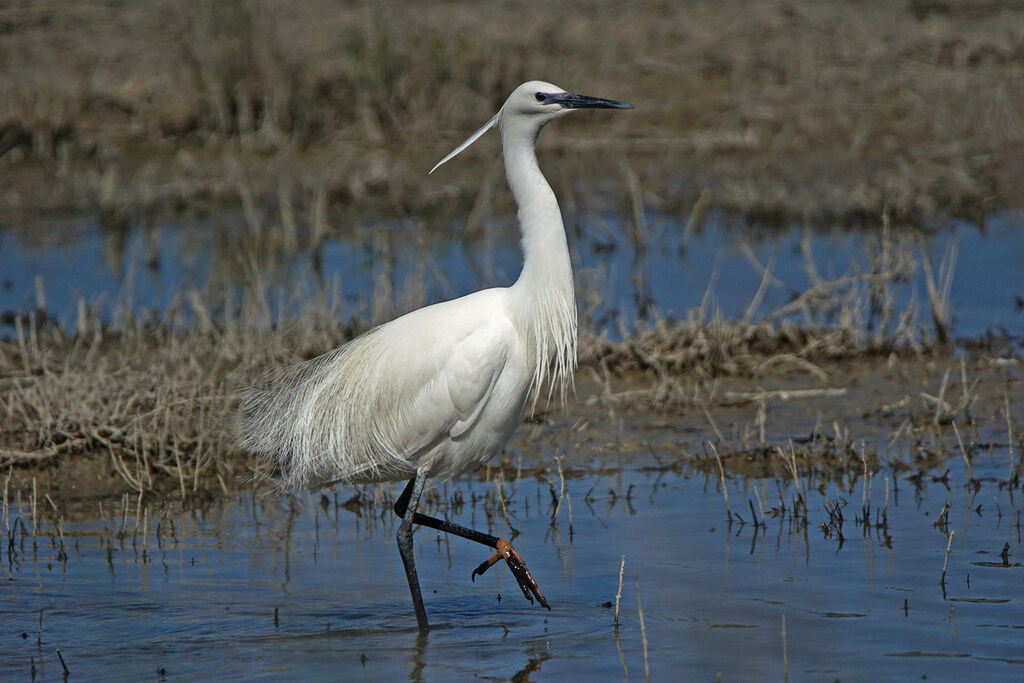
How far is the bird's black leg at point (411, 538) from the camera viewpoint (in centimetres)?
502

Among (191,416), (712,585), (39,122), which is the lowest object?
(712,585)

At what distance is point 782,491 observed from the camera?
20.0 ft

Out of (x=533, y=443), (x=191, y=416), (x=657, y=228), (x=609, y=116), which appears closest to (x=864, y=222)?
(x=657, y=228)

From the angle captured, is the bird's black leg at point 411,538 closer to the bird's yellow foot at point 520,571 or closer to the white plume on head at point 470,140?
the bird's yellow foot at point 520,571

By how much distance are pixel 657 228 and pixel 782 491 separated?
538 centimetres

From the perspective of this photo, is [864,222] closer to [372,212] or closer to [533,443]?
[372,212]

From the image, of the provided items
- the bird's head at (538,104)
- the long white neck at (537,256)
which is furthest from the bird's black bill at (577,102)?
the long white neck at (537,256)

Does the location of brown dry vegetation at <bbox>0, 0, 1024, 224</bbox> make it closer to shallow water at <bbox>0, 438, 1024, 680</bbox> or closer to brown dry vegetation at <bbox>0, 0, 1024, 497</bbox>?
brown dry vegetation at <bbox>0, 0, 1024, 497</bbox>

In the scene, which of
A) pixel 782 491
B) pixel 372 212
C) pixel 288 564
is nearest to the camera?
pixel 288 564

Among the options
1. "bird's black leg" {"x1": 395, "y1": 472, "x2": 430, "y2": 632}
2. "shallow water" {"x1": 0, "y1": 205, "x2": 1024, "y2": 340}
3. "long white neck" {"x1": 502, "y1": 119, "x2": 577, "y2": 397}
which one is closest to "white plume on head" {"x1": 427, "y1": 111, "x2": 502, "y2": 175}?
"long white neck" {"x1": 502, "y1": 119, "x2": 577, "y2": 397}

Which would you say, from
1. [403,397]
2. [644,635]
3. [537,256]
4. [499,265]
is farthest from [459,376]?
[499,265]

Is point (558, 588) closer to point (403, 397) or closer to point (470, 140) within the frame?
point (403, 397)

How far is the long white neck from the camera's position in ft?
16.9

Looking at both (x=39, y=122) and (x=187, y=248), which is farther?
(x=39, y=122)
